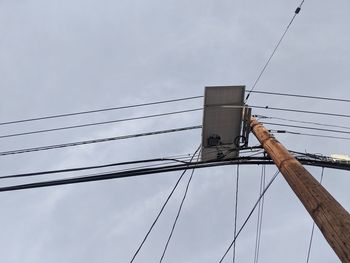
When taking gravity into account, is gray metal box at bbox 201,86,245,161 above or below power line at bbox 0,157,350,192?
above

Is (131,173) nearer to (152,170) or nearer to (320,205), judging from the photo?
(152,170)

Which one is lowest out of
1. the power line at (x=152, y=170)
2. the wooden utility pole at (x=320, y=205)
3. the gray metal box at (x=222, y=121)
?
the wooden utility pole at (x=320, y=205)

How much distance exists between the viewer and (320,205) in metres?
3.92

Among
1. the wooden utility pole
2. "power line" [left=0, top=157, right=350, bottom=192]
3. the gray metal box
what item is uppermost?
the gray metal box

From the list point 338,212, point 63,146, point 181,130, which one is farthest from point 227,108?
point 338,212

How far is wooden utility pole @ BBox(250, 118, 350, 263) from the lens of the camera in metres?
3.31

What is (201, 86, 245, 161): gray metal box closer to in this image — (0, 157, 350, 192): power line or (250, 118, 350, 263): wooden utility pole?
(0, 157, 350, 192): power line

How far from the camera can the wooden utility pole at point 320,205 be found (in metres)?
3.31

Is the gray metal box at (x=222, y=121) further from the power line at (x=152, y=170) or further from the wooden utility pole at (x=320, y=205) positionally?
the wooden utility pole at (x=320, y=205)

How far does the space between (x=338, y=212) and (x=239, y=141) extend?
5.04 m

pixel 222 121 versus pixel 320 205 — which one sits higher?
pixel 222 121

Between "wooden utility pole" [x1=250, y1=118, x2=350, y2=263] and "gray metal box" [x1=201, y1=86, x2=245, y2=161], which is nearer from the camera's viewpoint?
"wooden utility pole" [x1=250, y1=118, x2=350, y2=263]

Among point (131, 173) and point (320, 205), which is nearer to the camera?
point (320, 205)

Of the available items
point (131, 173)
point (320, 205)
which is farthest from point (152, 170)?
point (320, 205)
